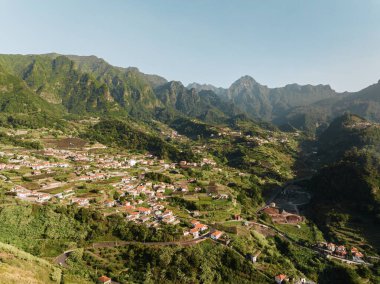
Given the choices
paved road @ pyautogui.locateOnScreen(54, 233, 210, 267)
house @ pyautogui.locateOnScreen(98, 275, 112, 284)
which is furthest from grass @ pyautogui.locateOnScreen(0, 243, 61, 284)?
paved road @ pyautogui.locateOnScreen(54, 233, 210, 267)

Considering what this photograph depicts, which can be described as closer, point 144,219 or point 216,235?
point 216,235

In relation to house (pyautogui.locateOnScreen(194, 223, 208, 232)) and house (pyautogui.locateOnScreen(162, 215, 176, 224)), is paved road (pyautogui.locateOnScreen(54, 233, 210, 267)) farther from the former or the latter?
house (pyautogui.locateOnScreen(162, 215, 176, 224))

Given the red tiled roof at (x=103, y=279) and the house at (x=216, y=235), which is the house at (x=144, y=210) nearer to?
the house at (x=216, y=235)

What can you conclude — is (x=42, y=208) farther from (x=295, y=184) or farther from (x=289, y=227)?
(x=295, y=184)

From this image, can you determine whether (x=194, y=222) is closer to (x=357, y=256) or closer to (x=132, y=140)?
(x=357, y=256)

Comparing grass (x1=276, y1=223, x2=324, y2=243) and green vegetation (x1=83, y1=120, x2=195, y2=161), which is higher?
green vegetation (x1=83, y1=120, x2=195, y2=161)

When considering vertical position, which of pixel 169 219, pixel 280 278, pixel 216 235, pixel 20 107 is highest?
pixel 20 107

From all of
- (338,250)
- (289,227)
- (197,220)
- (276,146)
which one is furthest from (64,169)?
(276,146)

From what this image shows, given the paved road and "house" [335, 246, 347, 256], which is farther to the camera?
"house" [335, 246, 347, 256]

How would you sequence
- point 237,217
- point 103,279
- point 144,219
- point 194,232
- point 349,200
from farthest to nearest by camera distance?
point 349,200 < point 237,217 < point 144,219 < point 194,232 < point 103,279

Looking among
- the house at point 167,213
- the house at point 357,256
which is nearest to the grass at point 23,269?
the house at point 167,213

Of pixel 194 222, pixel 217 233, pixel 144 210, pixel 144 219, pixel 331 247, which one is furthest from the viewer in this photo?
pixel 144 210

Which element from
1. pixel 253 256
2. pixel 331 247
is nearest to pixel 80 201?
pixel 253 256
